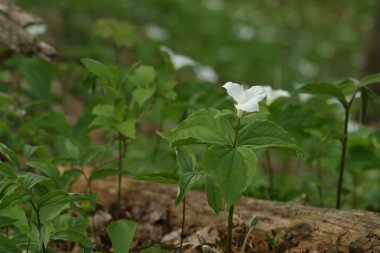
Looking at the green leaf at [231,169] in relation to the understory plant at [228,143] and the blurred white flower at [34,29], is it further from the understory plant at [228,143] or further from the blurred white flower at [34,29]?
the blurred white flower at [34,29]

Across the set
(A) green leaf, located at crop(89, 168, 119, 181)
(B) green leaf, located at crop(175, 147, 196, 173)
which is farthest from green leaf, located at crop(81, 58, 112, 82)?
(B) green leaf, located at crop(175, 147, 196, 173)

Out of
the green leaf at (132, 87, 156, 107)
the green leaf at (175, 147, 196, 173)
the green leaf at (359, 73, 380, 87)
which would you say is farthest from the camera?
the green leaf at (132, 87, 156, 107)

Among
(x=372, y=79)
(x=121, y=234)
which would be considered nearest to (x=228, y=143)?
(x=121, y=234)

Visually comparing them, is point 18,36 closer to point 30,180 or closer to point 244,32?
point 30,180

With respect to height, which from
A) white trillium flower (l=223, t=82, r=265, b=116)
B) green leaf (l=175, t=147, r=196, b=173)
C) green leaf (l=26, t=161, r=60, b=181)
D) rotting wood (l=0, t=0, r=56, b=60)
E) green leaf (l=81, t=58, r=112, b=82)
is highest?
rotting wood (l=0, t=0, r=56, b=60)

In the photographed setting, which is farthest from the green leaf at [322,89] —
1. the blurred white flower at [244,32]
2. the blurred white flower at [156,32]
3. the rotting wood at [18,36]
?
the blurred white flower at [244,32]

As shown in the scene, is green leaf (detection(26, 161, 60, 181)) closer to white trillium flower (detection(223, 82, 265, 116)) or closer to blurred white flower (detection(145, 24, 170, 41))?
white trillium flower (detection(223, 82, 265, 116))

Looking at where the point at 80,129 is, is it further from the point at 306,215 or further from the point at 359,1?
the point at 359,1

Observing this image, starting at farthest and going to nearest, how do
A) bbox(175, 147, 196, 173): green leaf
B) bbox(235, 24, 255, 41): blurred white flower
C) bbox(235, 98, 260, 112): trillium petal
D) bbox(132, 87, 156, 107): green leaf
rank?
1. bbox(235, 24, 255, 41): blurred white flower
2. bbox(132, 87, 156, 107): green leaf
3. bbox(175, 147, 196, 173): green leaf
4. bbox(235, 98, 260, 112): trillium petal
